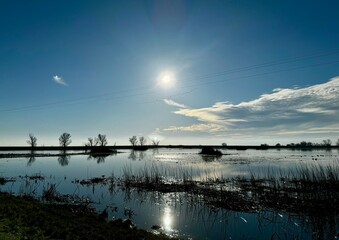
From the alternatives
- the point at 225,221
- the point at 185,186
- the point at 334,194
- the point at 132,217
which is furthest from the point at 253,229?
the point at 185,186

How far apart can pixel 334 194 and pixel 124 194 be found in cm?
1656

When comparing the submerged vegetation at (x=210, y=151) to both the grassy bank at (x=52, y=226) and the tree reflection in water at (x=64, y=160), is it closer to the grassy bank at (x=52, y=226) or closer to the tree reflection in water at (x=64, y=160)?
the tree reflection in water at (x=64, y=160)

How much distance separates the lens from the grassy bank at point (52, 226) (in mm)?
10266

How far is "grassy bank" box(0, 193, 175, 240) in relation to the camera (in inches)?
404

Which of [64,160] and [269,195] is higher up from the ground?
[64,160]

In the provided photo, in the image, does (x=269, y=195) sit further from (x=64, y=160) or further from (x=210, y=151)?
(x=210, y=151)

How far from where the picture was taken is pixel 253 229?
14.2 metres

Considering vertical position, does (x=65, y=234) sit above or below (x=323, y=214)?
above

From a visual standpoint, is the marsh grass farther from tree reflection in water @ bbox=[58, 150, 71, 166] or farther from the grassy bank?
tree reflection in water @ bbox=[58, 150, 71, 166]

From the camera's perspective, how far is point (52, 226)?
11.2 metres

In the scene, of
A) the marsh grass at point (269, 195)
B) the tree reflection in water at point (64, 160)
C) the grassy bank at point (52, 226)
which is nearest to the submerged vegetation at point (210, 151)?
the tree reflection in water at point (64, 160)

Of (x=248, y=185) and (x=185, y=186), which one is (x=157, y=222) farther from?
(x=248, y=185)

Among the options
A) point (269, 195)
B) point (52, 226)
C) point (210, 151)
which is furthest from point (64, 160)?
point (52, 226)

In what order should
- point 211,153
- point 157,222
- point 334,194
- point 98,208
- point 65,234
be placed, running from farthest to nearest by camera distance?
1. point 211,153
2. point 334,194
3. point 98,208
4. point 157,222
5. point 65,234
